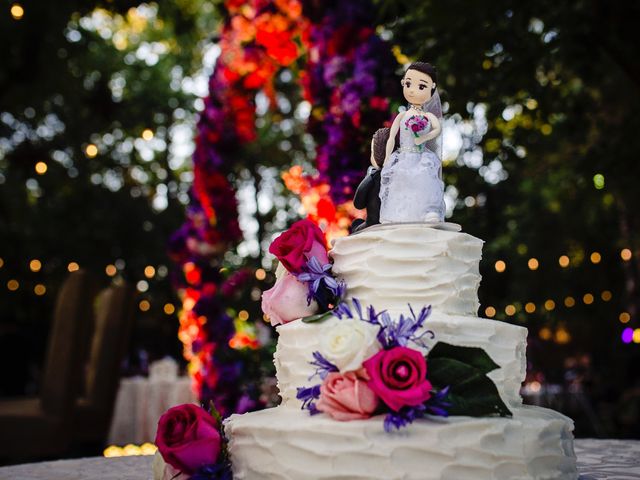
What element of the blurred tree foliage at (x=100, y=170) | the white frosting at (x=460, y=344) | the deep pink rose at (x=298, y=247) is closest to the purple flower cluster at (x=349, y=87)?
the deep pink rose at (x=298, y=247)

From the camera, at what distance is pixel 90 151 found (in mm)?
18469

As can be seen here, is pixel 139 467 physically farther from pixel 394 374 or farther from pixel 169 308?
pixel 169 308

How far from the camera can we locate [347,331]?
9.11 ft

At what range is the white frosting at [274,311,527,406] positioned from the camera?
9.82 ft

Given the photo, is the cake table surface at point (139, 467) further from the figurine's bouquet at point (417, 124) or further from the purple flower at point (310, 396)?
the figurine's bouquet at point (417, 124)

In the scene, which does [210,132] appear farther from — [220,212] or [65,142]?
[65,142]

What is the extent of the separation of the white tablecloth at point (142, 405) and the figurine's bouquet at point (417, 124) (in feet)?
22.6

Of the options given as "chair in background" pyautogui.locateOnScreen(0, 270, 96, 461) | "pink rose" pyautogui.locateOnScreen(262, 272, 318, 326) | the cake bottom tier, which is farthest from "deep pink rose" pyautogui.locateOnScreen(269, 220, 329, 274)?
"chair in background" pyautogui.locateOnScreen(0, 270, 96, 461)

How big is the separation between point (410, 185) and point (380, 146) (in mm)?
341

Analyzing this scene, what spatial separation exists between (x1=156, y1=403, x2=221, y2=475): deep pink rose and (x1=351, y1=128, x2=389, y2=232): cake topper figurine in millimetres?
1077

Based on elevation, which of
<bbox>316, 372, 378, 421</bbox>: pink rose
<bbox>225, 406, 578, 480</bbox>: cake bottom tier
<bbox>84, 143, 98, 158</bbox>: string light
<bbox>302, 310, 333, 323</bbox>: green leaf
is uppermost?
<bbox>84, 143, 98, 158</bbox>: string light

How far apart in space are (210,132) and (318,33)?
2317mm

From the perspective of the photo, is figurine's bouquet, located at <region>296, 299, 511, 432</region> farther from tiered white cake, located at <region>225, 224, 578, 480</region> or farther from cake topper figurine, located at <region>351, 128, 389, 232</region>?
cake topper figurine, located at <region>351, 128, 389, 232</region>

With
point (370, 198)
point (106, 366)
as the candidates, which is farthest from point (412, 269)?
point (106, 366)
